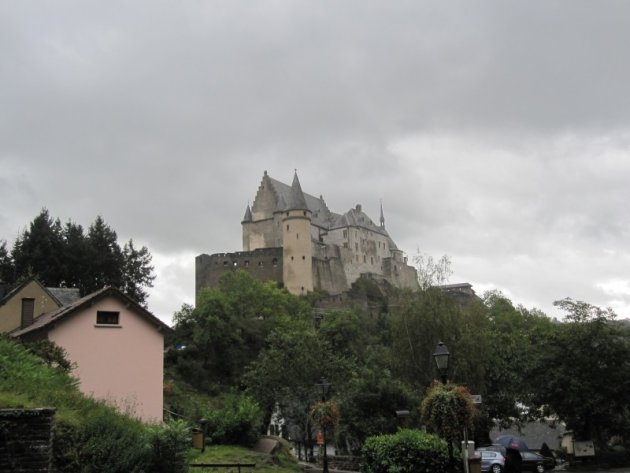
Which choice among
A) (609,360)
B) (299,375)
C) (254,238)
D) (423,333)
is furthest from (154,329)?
(254,238)

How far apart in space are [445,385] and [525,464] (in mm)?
17769

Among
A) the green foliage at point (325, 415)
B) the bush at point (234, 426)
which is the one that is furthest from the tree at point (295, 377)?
the green foliage at point (325, 415)

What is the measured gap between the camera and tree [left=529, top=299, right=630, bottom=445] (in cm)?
3172

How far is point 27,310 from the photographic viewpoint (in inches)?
1275

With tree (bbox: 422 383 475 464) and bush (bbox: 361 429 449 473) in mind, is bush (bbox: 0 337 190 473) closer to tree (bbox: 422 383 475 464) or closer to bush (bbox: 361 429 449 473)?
tree (bbox: 422 383 475 464)

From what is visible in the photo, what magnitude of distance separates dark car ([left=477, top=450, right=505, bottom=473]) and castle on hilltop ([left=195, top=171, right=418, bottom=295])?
69623 millimetres

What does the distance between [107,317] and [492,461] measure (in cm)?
1645

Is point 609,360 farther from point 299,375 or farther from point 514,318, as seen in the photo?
point 514,318

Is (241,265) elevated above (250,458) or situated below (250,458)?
above

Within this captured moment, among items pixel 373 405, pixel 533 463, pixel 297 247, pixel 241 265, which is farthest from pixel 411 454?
pixel 241 265

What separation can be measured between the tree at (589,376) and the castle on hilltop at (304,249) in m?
62.4

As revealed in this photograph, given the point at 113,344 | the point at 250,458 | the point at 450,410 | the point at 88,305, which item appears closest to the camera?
the point at 450,410

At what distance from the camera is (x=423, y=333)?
35.8 m

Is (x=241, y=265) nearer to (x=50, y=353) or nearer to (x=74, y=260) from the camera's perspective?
(x=74, y=260)
